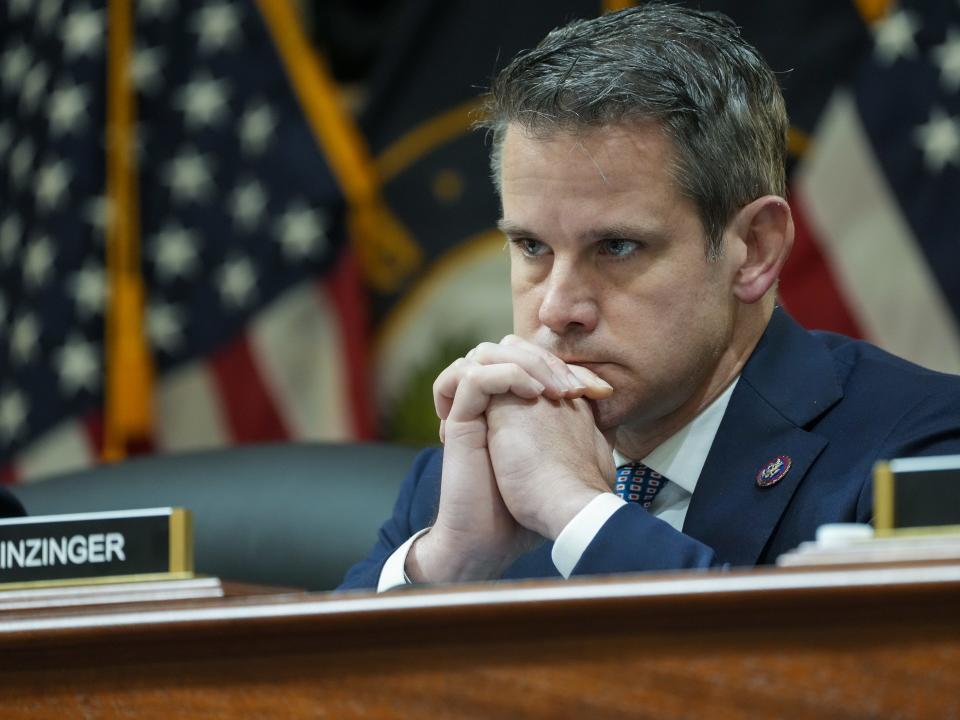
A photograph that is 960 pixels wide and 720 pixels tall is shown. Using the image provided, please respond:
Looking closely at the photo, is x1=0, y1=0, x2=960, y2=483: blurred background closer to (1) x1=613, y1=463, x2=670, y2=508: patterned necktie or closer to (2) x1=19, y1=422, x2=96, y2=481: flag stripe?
(2) x1=19, y1=422, x2=96, y2=481: flag stripe

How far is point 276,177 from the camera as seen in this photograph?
4.65 meters

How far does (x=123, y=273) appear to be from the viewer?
466 cm

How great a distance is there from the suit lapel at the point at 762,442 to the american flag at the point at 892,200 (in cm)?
171

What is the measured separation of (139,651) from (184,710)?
0.23 feet

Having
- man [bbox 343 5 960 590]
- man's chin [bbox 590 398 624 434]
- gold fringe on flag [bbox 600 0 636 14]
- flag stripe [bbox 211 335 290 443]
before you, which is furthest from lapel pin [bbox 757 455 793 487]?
flag stripe [bbox 211 335 290 443]

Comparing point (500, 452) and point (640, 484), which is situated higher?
point (500, 452)

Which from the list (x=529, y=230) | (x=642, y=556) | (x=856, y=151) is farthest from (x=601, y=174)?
(x=856, y=151)

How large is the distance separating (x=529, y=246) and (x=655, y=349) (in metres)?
0.25

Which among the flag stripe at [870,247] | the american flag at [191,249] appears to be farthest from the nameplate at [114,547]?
the american flag at [191,249]

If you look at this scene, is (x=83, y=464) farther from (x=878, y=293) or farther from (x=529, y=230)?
(x=529, y=230)

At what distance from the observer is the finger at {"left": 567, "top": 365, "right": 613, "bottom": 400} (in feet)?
6.82

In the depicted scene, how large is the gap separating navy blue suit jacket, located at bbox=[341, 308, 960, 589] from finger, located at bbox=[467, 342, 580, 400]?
274mm

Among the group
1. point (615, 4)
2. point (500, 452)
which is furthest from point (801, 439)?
point (615, 4)

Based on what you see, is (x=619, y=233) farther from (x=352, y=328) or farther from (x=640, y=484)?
(x=352, y=328)
